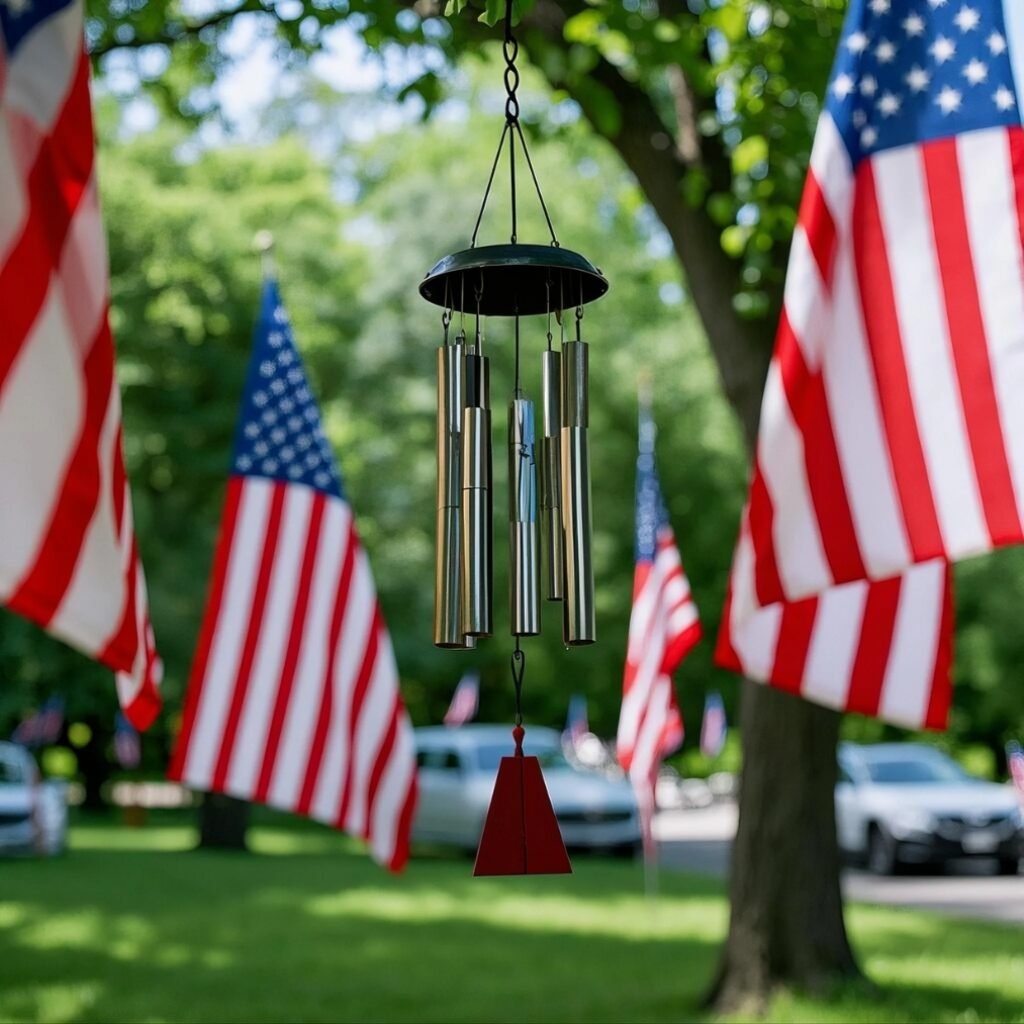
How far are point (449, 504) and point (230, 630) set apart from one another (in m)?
4.32

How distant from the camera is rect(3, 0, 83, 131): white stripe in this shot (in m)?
3.52

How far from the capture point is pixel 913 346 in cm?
439

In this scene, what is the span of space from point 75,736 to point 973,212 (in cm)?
3908

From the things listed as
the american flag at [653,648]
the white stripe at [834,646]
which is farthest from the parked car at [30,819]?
the white stripe at [834,646]

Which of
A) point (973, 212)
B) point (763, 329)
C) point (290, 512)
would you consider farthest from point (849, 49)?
point (763, 329)

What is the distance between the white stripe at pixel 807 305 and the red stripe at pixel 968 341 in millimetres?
345

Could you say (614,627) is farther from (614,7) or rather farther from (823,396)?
(823,396)

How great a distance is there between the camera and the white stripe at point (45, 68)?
3.52 m

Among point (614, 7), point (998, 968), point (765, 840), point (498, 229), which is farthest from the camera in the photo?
point (498, 229)

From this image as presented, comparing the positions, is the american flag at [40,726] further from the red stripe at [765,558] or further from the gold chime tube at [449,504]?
the gold chime tube at [449,504]

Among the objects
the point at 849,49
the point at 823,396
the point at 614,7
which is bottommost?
the point at 823,396

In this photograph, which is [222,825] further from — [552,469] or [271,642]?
[552,469]

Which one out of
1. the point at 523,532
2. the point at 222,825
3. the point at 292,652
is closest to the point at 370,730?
the point at 292,652

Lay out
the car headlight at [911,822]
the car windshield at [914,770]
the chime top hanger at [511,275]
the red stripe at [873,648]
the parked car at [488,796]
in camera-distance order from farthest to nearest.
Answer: the parked car at [488,796] < the car windshield at [914,770] < the car headlight at [911,822] < the red stripe at [873,648] < the chime top hanger at [511,275]
